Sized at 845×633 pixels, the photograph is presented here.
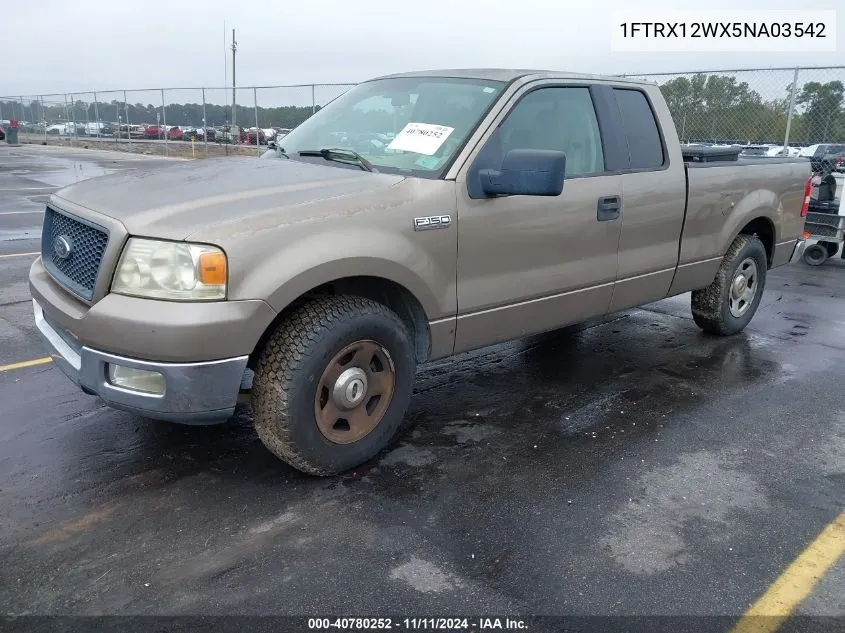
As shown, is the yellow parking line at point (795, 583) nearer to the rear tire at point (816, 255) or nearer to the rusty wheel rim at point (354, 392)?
the rusty wheel rim at point (354, 392)

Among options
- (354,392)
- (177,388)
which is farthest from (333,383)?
(177,388)

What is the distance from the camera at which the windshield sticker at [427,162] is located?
3.72 metres

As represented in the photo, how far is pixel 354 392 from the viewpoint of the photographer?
3.44 meters

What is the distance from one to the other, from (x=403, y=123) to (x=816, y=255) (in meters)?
7.46

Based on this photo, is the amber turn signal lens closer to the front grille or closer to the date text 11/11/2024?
the front grille

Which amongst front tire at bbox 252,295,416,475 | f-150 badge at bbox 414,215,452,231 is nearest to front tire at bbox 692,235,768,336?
f-150 badge at bbox 414,215,452,231

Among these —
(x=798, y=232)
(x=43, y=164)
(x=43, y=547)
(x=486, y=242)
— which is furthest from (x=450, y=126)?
(x=43, y=164)

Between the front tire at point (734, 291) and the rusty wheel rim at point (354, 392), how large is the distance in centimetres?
328

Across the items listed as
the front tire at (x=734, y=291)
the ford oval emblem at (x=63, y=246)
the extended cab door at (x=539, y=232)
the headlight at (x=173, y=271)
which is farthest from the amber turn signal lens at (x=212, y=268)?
the front tire at (x=734, y=291)

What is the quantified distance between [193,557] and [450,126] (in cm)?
245

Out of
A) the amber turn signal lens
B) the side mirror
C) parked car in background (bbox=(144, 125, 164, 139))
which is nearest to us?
the amber turn signal lens

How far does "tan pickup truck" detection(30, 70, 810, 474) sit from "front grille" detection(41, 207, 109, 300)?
0.01 meters

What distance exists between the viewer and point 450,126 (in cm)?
391

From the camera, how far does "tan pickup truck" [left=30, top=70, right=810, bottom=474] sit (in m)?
2.97
